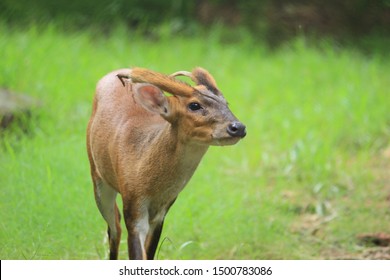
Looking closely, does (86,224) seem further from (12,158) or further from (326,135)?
(326,135)

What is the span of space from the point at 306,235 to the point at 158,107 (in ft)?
8.88

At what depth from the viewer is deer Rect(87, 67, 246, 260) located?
446 cm

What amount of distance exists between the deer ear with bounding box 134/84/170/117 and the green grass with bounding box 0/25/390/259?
1386 millimetres

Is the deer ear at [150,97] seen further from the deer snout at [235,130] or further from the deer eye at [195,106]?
the deer snout at [235,130]

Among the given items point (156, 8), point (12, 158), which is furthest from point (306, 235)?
point (156, 8)

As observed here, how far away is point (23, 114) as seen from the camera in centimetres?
783

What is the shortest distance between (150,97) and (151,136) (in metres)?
0.35

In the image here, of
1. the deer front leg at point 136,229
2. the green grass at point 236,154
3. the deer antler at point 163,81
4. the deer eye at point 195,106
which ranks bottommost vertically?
the green grass at point 236,154

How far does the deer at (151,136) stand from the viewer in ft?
14.6

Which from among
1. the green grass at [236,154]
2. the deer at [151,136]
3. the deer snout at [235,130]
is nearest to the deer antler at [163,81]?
the deer at [151,136]

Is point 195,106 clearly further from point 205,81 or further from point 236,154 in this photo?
point 236,154

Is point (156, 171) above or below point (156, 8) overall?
above

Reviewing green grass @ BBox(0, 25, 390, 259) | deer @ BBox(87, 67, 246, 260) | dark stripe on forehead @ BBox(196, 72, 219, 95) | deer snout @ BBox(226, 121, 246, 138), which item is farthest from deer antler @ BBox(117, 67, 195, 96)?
green grass @ BBox(0, 25, 390, 259)

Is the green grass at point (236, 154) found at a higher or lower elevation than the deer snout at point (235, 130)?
A: lower
